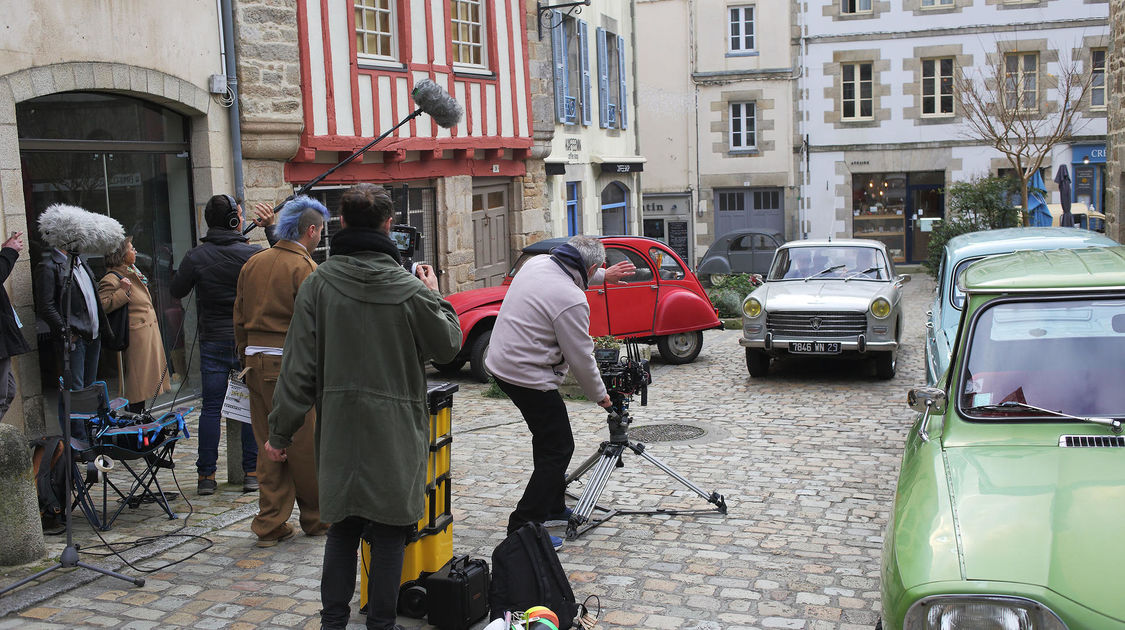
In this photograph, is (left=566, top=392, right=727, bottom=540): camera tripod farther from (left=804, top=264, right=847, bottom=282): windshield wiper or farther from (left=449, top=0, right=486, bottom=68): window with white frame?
(left=449, top=0, right=486, bottom=68): window with white frame

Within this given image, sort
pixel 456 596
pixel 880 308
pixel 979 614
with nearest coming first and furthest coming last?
pixel 979 614
pixel 456 596
pixel 880 308

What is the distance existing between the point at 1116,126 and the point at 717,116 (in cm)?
1861

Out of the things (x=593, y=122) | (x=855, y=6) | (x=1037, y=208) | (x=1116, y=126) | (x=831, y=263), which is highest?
Answer: (x=855, y=6)

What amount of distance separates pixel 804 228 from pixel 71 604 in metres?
28.9

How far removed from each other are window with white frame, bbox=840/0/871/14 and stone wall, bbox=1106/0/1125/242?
17.3 m

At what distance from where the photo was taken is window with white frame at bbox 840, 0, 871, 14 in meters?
31.1

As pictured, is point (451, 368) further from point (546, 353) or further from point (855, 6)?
point (855, 6)

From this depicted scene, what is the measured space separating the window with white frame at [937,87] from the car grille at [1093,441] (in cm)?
2903

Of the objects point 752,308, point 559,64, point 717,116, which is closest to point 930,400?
point 752,308

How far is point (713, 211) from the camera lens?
107ft

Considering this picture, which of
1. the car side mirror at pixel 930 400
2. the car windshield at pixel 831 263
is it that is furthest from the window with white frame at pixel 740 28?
the car side mirror at pixel 930 400

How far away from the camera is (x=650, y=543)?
5898 mm

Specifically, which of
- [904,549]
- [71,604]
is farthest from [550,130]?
[904,549]

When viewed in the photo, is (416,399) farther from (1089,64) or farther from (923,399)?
(1089,64)
